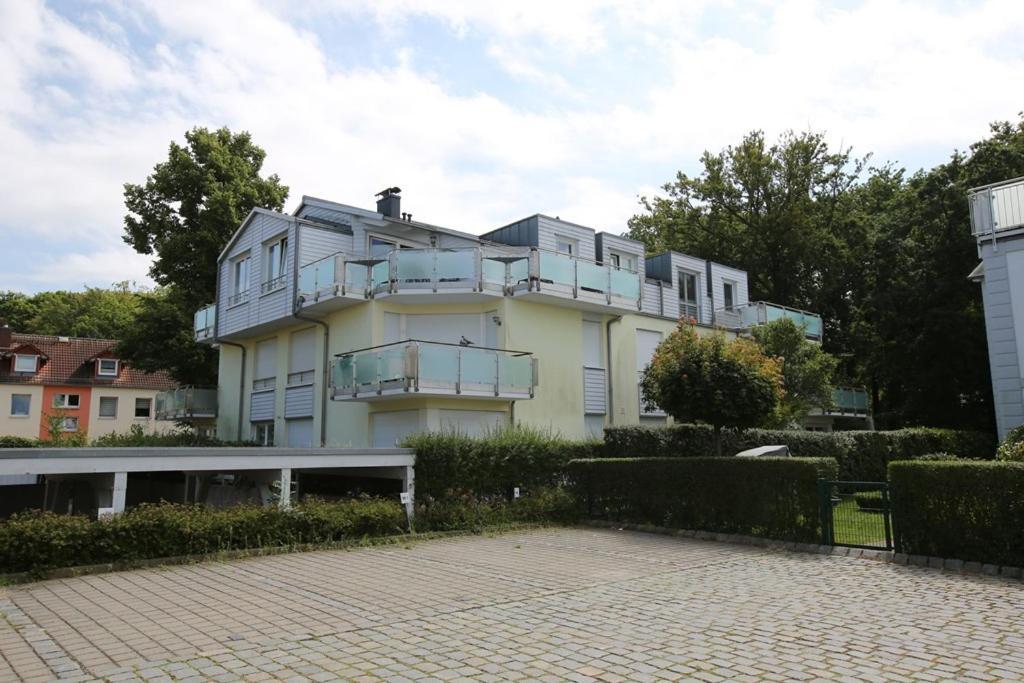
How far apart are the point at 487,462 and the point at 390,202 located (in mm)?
12358

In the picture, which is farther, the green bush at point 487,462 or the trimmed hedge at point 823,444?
the trimmed hedge at point 823,444

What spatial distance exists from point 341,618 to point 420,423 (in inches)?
455

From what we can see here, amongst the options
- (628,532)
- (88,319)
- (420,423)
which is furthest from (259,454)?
(88,319)

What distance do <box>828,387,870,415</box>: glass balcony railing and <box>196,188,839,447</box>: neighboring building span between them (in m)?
9.02

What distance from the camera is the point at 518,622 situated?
24.3 ft

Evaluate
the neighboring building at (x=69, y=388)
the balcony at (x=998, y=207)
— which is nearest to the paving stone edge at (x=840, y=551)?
the balcony at (x=998, y=207)

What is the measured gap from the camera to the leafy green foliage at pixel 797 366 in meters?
23.6

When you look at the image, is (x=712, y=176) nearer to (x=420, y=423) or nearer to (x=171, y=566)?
→ (x=420, y=423)

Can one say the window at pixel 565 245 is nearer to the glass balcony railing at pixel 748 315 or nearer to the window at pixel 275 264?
the glass balcony railing at pixel 748 315

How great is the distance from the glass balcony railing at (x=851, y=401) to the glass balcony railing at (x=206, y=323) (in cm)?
2438

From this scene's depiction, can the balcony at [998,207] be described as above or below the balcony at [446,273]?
above

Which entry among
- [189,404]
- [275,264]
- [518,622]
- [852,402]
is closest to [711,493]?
[518,622]

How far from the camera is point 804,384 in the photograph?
2372 cm

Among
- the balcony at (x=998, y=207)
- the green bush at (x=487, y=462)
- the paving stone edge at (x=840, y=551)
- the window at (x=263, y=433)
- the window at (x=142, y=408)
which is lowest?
the paving stone edge at (x=840, y=551)
